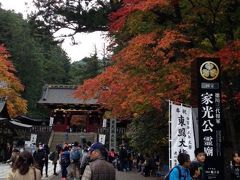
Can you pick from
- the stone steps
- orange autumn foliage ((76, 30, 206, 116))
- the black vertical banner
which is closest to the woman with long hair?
the black vertical banner

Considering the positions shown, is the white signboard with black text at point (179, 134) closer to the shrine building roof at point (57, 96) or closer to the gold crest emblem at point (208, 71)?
the gold crest emblem at point (208, 71)

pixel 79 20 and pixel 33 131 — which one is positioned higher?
pixel 79 20

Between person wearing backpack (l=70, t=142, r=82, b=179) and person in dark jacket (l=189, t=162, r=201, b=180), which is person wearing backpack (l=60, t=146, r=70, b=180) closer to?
person wearing backpack (l=70, t=142, r=82, b=179)

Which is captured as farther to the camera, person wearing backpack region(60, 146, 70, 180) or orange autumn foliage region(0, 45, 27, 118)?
orange autumn foliage region(0, 45, 27, 118)

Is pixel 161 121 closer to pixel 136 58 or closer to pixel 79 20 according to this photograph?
pixel 79 20

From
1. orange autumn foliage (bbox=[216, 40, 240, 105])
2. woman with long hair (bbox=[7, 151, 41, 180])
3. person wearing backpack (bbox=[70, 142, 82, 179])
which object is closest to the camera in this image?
woman with long hair (bbox=[7, 151, 41, 180])

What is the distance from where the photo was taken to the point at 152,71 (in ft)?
44.0

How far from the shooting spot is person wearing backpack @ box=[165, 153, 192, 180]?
6.46 m

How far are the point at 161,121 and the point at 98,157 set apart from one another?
14.3 meters

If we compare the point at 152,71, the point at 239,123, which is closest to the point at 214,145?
the point at 152,71

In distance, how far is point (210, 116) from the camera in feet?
32.7

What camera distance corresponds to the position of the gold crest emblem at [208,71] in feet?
33.2

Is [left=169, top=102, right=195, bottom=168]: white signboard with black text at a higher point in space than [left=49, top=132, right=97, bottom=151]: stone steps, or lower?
lower

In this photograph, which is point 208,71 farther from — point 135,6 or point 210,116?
point 135,6
